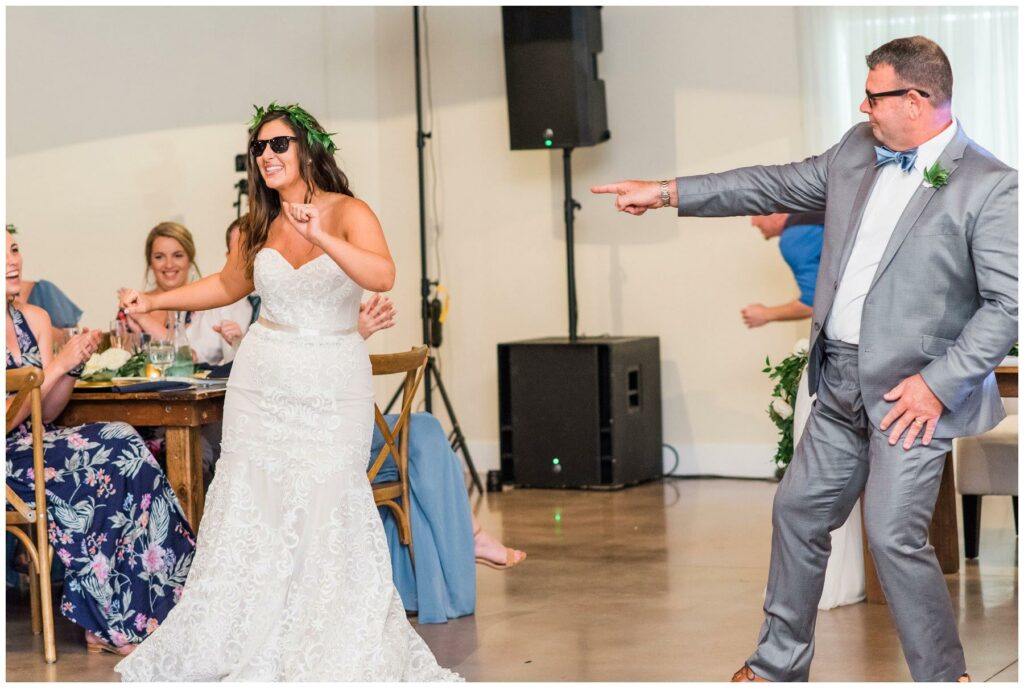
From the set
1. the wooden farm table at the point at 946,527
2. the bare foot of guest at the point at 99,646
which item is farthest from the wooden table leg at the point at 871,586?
the bare foot of guest at the point at 99,646

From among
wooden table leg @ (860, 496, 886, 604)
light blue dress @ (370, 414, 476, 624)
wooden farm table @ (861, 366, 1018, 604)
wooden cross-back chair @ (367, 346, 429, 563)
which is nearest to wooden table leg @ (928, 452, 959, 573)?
wooden farm table @ (861, 366, 1018, 604)

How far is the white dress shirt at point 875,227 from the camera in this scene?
329 cm

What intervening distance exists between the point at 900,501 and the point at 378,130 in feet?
20.1

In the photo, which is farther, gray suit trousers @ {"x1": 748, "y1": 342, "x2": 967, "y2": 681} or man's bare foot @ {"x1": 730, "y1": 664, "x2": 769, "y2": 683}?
man's bare foot @ {"x1": 730, "y1": 664, "x2": 769, "y2": 683}

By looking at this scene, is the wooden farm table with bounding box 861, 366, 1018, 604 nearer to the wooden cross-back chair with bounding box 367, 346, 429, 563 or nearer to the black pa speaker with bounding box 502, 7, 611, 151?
the wooden cross-back chair with bounding box 367, 346, 429, 563

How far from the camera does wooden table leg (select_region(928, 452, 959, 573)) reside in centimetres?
515

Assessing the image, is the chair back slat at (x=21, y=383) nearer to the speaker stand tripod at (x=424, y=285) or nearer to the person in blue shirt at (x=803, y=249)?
the person in blue shirt at (x=803, y=249)

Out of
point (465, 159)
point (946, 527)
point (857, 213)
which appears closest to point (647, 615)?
point (946, 527)

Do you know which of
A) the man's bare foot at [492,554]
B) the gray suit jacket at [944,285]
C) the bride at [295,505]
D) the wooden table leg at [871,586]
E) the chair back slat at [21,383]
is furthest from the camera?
the man's bare foot at [492,554]

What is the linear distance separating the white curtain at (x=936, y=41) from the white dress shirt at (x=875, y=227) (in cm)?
404

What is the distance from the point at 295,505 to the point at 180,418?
0.77m

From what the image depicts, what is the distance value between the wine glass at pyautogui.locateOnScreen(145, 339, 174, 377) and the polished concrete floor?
92 centimetres

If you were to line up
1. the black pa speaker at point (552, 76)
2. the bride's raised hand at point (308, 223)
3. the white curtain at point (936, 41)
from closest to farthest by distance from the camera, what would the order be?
the bride's raised hand at point (308, 223) < the white curtain at point (936, 41) < the black pa speaker at point (552, 76)

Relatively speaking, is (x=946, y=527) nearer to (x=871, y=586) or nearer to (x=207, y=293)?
(x=871, y=586)
